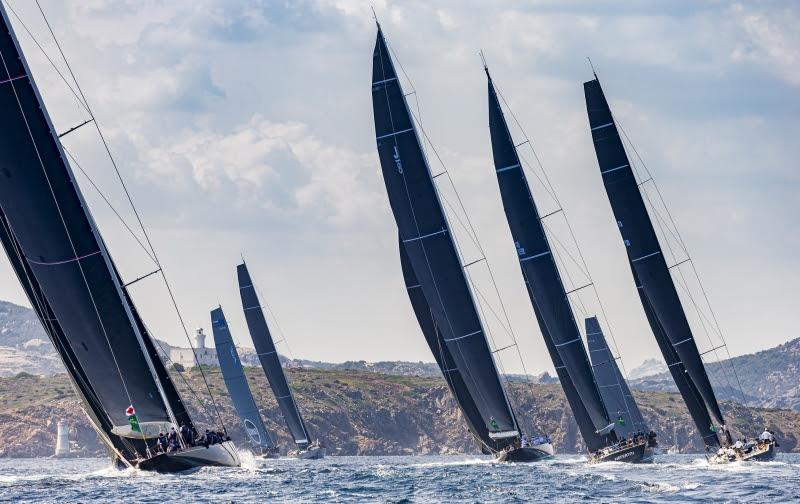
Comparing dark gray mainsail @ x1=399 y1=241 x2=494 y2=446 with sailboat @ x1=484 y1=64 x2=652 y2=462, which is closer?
sailboat @ x1=484 y1=64 x2=652 y2=462

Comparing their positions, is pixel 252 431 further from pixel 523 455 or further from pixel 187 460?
pixel 187 460

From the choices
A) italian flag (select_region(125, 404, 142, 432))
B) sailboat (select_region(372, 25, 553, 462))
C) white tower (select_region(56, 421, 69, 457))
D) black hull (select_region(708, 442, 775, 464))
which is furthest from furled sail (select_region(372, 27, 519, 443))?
white tower (select_region(56, 421, 69, 457))

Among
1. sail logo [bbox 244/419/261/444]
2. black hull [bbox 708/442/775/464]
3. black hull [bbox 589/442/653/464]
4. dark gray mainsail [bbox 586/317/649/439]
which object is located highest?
sail logo [bbox 244/419/261/444]

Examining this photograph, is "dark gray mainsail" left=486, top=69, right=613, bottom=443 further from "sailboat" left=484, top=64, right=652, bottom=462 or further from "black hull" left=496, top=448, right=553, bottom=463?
"black hull" left=496, top=448, right=553, bottom=463

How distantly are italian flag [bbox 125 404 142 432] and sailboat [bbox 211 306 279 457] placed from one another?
183 ft

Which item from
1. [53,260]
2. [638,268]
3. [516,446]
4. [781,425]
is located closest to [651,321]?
[638,268]

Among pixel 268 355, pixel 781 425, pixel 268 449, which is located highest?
pixel 268 355

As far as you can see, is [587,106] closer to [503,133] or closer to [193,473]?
[503,133]

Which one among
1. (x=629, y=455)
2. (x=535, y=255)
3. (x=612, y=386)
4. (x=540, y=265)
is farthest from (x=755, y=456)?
(x=612, y=386)

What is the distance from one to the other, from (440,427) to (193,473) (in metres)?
109

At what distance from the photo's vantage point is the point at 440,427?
15762 cm

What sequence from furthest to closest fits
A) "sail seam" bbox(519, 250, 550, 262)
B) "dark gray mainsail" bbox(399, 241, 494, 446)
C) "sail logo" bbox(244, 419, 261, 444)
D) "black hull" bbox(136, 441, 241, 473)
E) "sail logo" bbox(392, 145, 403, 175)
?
"sail logo" bbox(244, 419, 261, 444)
"sail seam" bbox(519, 250, 550, 262)
"dark gray mainsail" bbox(399, 241, 494, 446)
"sail logo" bbox(392, 145, 403, 175)
"black hull" bbox(136, 441, 241, 473)

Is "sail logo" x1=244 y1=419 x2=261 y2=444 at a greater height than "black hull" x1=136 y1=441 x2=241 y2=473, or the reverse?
"sail logo" x1=244 y1=419 x2=261 y2=444

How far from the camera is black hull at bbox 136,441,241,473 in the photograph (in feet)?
161
